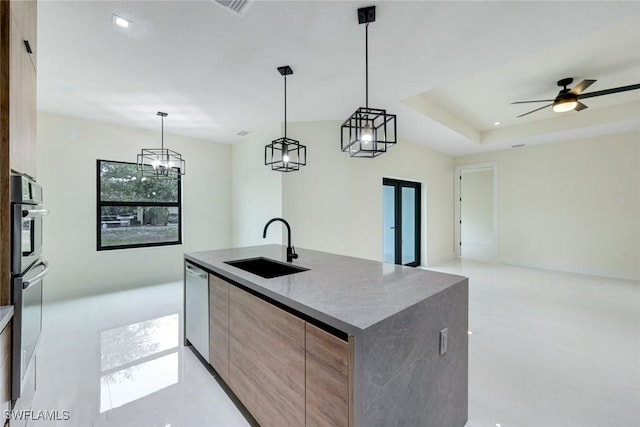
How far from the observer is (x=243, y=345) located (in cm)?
170

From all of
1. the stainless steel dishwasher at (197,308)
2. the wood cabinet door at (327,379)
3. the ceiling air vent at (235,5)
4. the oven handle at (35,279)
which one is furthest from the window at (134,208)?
the wood cabinet door at (327,379)

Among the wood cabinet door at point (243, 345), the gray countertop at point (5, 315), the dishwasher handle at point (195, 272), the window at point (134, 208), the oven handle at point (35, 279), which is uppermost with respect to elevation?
the window at point (134, 208)

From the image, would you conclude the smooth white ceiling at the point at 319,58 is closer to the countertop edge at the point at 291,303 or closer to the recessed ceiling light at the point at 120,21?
the recessed ceiling light at the point at 120,21

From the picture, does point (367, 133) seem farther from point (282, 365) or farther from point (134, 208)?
point (134, 208)

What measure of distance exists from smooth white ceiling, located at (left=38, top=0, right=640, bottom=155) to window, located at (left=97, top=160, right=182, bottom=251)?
0.92 metres

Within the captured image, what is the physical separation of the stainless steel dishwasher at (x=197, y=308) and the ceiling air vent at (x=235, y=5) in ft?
6.56

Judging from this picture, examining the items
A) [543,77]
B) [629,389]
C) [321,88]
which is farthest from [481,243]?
[321,88]

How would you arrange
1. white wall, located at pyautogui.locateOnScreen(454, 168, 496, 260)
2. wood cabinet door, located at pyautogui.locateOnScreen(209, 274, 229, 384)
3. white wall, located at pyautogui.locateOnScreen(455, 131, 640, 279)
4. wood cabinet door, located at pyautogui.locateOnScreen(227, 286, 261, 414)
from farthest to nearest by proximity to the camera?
white wall, located at pyautogui.locateOnScreen(454, 168, 496, 260), white wall, located at pyautogui.locateOnScreen(455, 131, 640, 279), wood cabinet door, located at pyautogui.locateOnScreen(209, 274, 229, 384), wood cabinet door, located at pyautogui.locateOnScreen(227, 286, 261, 414)

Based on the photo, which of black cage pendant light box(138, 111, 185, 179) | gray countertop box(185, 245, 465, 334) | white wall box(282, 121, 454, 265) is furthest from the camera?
white wall box(282, 121, 454, 265)

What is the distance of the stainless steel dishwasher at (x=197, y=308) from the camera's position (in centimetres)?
219

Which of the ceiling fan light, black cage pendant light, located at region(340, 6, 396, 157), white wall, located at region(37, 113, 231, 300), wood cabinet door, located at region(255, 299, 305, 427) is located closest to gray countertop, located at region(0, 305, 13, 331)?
wood cabinet door, located at region(255, 299, 305, 427)

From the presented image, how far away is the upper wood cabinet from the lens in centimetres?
131

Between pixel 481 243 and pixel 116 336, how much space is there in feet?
34.0

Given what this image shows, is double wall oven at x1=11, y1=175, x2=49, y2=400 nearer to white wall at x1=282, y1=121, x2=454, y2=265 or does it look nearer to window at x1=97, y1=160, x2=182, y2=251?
white wall at x1=282, y1=121, x2=454, y2=265
